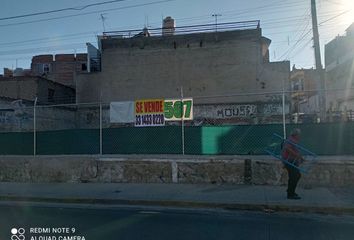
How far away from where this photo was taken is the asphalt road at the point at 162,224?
7508 millimetres

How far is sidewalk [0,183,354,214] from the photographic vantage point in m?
10.3

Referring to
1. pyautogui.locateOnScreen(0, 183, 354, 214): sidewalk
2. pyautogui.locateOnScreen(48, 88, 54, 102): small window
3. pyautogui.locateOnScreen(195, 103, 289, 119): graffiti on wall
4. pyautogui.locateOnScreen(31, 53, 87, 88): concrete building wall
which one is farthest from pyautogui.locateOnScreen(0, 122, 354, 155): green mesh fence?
pyautogui.locateOnScreen(31, 53, 87, 88): concrete building wall

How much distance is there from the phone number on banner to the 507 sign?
9.4 inches

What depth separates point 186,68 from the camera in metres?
35.3

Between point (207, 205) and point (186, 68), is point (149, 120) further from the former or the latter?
point (186, 68)

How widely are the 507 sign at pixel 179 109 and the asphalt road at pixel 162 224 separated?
5061 mm

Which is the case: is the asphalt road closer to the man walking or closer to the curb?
the curb

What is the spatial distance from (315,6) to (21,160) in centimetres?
1634

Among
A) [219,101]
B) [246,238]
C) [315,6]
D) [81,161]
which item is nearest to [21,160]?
[81,161]

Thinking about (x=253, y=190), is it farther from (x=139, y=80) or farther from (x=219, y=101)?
(x=139, y=80)

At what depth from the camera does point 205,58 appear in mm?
35125

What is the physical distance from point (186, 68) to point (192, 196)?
2464 cm

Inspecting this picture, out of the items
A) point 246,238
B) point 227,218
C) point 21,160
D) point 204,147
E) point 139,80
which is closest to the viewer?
point 246,238

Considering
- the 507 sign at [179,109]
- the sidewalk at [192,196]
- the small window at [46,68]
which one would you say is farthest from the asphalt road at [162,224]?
the small window at [46,68]
